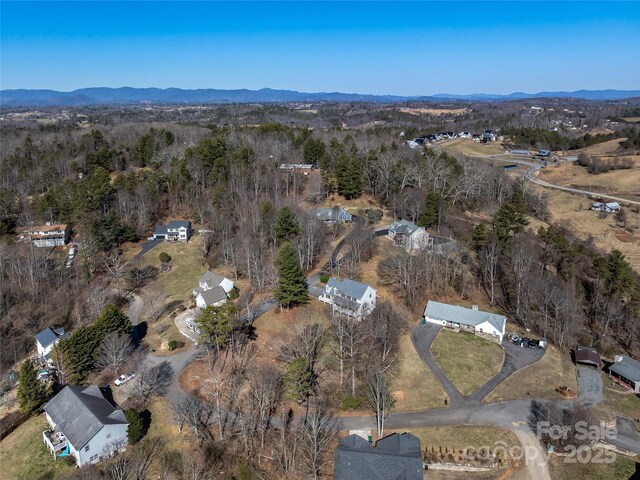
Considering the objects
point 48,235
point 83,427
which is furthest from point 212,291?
point 48,235

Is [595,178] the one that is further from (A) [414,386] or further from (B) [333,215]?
(A) [414,386]

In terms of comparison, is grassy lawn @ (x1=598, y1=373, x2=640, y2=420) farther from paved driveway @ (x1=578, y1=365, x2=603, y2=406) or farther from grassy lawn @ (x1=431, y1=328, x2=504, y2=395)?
grassy lawn @ (x1=431, y1=328, x2=504, y2=395)

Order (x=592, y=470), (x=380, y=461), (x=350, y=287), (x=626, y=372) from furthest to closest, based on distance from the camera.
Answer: (x=350, y=287)
(x=626, y=372)
(x=592, y=470)
(x=380, y=461)

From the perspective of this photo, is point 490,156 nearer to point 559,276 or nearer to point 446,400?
point 559,276

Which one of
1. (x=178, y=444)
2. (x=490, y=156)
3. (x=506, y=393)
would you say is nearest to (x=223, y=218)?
(x=178, y=444)

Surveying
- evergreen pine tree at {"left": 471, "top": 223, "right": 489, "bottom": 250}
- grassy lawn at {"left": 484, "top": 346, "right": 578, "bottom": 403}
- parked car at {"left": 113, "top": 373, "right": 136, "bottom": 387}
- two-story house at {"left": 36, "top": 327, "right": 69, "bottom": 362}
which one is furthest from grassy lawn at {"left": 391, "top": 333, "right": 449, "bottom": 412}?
two-story house at {"left": 36, "top": 327, "right": 69, "bottom": 362}

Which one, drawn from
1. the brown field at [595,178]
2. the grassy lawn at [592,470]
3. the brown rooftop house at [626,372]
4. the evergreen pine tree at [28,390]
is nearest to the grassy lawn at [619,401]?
the brown rooftop house at [626,372]
